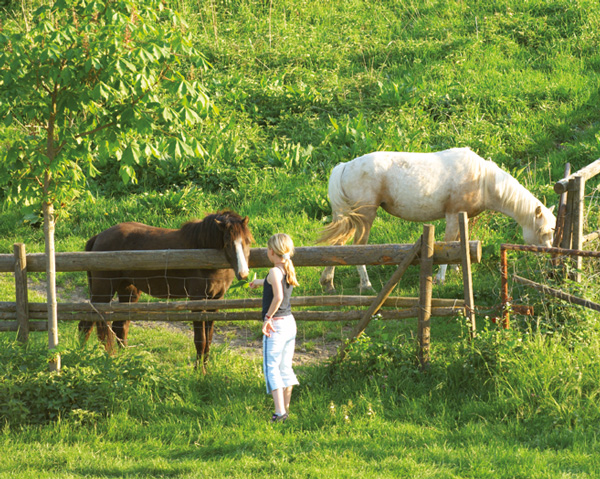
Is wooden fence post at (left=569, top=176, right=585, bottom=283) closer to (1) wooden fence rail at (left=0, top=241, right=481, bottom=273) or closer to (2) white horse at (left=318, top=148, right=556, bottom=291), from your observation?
(2) white horse at (left=318, top=148, right=556, bottom=291)

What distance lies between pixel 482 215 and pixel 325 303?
161 inches

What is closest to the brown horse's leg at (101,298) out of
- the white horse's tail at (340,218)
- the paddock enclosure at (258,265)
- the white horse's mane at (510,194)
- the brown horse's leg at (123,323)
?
the brown horse's leg at (123,323)

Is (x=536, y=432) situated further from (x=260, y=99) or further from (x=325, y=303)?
(x=260, y=99)

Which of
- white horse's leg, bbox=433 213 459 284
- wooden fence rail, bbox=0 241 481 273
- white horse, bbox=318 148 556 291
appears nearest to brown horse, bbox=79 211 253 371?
wooden fence rail, bbox=0 241 481 273

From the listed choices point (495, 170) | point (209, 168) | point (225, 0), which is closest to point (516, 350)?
point (495, 170)

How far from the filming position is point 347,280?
30.2 feet

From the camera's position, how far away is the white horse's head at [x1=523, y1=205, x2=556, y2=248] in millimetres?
8414

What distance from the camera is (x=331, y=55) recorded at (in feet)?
53.3

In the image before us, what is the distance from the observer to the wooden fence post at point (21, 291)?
Answer: 5.92 m

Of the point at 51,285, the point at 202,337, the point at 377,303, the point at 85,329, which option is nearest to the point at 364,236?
the point at 377,303

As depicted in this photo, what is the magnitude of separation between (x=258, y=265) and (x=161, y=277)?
123 cm

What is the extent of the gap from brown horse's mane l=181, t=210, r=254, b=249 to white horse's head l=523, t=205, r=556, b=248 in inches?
170

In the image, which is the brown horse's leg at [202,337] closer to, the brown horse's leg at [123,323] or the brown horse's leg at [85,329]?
the brown horse's leg at [123,323]

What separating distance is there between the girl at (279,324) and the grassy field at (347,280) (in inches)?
10.6
